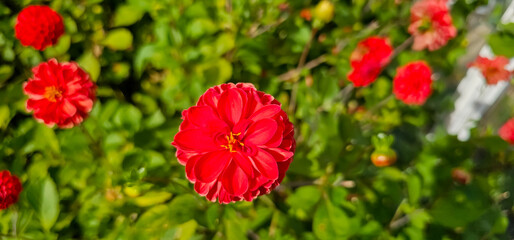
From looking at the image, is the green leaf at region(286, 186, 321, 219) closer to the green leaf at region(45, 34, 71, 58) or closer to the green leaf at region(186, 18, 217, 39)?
the green leaf at region(186, 18, 217, 39)

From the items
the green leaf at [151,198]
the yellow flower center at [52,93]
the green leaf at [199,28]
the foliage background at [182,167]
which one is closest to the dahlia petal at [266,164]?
the foliage background at [182,167]

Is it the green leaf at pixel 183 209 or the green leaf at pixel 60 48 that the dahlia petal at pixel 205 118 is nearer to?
the green leaf at pixel 183 209

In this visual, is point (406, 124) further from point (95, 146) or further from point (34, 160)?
point (34, 160)

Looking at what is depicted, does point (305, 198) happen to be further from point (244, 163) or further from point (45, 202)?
point (45, 202)

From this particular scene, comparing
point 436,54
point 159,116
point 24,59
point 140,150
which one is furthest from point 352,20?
point 24,59

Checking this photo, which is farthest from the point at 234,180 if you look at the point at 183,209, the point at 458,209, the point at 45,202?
the point at 458,209

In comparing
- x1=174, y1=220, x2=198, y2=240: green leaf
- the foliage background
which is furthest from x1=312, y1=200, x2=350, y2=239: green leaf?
x1=174, y1=220, x2=198, y2=240: green leaf
